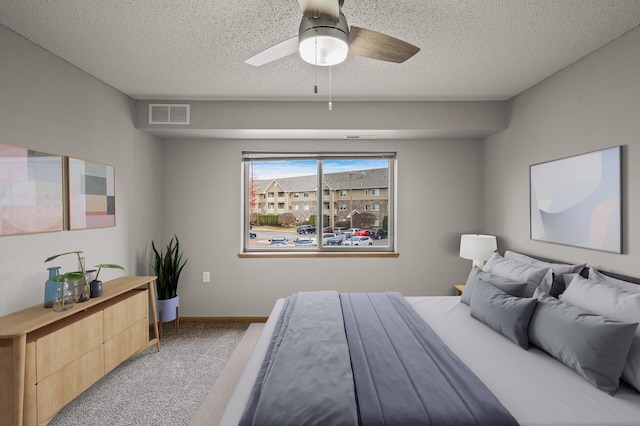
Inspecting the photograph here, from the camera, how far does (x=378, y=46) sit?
171 cm

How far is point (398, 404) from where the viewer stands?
4.12 ft

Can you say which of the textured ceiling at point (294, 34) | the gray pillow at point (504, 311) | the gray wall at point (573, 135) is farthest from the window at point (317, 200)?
the gray pillow at point (504, 311)

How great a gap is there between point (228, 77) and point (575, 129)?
2.91 m

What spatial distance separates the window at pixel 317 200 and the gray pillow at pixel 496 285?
137 centimetres

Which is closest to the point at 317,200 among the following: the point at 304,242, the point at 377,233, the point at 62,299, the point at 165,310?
the point at 304,242

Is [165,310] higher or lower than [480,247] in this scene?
lower

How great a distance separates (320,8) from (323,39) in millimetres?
202

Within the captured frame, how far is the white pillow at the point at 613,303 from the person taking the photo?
1.41 m

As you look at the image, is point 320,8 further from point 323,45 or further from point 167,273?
point 167,273

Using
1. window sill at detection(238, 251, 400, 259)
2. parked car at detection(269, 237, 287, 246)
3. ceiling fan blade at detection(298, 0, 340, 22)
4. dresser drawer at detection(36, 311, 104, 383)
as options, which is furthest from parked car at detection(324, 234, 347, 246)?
ceiling fan blade at detection(298, 0, 340, 22)

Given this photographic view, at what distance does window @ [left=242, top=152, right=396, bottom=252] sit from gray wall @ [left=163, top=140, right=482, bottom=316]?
0.19 meters

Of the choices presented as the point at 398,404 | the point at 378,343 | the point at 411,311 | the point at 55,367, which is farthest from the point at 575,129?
the point at 55,367

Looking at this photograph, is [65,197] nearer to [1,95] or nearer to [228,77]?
[1,95]

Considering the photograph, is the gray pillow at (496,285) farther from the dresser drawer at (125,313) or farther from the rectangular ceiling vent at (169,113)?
the rectangular ceiling vent at (169,113)
